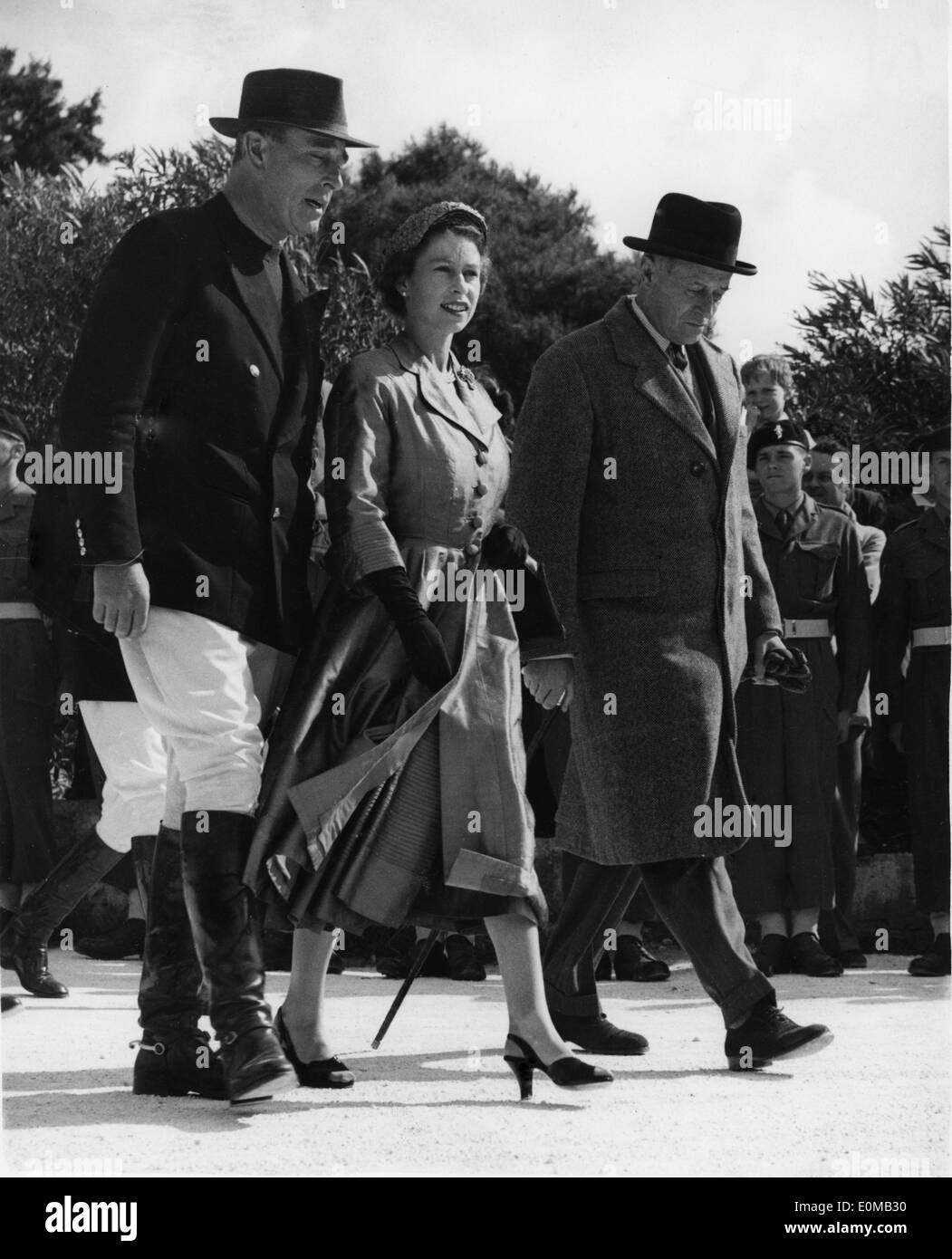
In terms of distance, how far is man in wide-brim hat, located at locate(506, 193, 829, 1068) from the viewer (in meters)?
5.57

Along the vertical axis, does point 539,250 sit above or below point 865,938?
above

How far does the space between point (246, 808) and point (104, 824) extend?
120 cm

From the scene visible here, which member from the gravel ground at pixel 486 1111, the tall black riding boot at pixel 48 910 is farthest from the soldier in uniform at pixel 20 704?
the gravel ground at pixel 486 1111

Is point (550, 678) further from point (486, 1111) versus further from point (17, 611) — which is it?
point (17, 611)

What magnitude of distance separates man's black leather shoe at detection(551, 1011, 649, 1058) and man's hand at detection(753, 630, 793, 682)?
0.98 m

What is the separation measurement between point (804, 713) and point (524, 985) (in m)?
3.04

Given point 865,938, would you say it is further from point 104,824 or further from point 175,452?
point 175,452

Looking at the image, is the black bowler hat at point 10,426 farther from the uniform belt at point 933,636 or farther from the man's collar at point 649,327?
the uniform belt at point 933,636

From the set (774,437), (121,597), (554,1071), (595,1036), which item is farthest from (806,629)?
(121,597)

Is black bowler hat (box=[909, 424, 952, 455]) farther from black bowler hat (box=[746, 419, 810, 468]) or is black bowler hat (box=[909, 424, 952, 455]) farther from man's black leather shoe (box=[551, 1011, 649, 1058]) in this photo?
man's black leather shoe (box=[551, 1011, 649, 1058])

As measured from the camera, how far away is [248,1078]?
4.80 metres

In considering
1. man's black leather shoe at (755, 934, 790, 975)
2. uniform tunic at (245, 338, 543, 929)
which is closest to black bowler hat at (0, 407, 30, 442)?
uniform tunic at (245, 338, 543, 929)

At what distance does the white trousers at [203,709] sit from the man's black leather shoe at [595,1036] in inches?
46.9

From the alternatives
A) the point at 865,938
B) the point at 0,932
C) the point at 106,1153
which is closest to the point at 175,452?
the point at 106,1153
